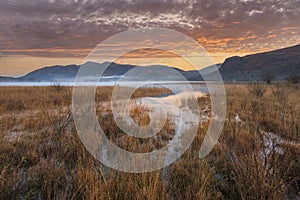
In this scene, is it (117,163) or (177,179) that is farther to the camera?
(117,163)

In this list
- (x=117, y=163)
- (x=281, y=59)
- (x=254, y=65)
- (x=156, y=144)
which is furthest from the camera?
(x=254, y=65)

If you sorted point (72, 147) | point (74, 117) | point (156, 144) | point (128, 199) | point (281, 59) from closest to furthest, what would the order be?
point (128, 199) < point (72, 147) < point (156, 144) < point (74, 117) < point (281, 59)

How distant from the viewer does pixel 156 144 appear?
17.2ft

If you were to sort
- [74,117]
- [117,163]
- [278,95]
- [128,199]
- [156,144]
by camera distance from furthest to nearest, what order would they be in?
[278,95] < [74,117] < [156,144] < [117,163] < [128,199]

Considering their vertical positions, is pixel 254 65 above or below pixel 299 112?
above

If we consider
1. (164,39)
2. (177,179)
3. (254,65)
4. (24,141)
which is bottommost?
(177,179)

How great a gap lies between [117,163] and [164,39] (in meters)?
4.19

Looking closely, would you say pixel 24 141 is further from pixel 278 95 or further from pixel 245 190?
pixel 278 95

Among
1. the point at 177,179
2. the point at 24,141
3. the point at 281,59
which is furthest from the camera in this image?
the point at 281,59

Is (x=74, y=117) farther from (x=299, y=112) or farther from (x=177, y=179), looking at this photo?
(x=299, y=112)

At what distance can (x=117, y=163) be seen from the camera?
3.72m

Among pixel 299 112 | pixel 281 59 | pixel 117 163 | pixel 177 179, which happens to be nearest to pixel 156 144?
pixel 117 163

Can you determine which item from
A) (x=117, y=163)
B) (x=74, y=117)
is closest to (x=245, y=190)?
(x=117, y=163)

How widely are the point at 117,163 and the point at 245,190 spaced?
215cm
